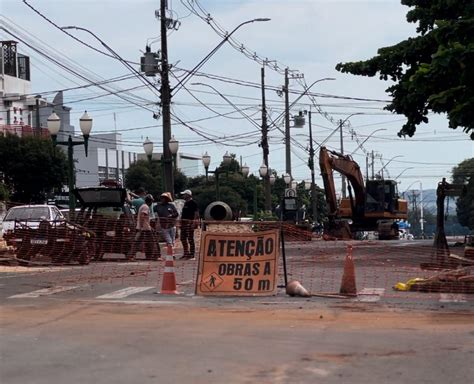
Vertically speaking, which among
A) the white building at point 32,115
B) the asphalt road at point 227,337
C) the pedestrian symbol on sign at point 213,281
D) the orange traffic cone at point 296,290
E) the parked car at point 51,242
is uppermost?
the white building at point 32,115

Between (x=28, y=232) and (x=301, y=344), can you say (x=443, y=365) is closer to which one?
(x=301, y=344)

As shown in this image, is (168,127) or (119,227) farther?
(168,127)

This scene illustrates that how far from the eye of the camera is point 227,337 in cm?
905

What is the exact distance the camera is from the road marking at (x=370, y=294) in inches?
493

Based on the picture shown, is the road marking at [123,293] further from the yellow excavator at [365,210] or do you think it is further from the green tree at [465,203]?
the green tree at [465,203]

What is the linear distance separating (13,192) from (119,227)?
3420 cm

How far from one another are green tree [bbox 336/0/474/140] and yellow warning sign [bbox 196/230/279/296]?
5.57 m

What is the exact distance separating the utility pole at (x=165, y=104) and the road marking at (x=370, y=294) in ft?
49.2

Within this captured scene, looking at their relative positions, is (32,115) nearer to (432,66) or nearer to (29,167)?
(29,167)

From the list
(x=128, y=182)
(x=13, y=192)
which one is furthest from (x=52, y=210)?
(x=128, y=182)

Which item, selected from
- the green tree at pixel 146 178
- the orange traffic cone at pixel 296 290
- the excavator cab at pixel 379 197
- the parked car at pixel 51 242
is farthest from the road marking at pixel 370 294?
the green tree at pixel 146 178

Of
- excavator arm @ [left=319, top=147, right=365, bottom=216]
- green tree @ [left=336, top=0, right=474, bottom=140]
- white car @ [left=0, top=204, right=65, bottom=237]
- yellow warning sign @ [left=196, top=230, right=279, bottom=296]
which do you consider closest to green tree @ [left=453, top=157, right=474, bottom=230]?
excavator arm @ [left=319, top=147, right=365, bottom=216]

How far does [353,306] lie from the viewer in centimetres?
1175

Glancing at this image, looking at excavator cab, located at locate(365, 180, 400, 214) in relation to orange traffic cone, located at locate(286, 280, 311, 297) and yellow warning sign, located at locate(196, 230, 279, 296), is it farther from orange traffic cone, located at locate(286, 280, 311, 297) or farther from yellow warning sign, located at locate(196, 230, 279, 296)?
orange traffic cone, located at locate(286, 280, 311, 297)
